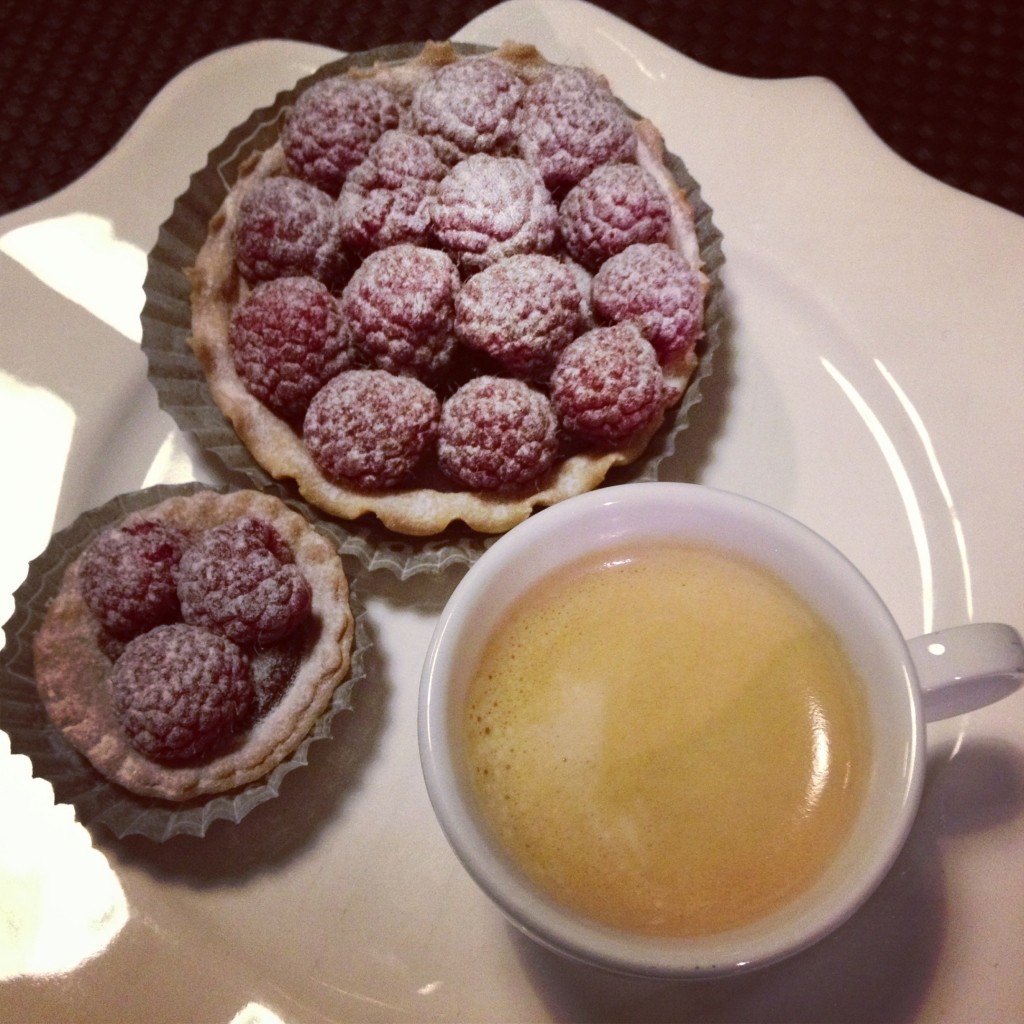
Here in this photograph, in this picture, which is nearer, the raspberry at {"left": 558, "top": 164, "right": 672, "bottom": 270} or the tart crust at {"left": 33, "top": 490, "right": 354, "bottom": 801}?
the tart crust at {"left": 33, "top": 490, "right": 354, "bottom": 801}

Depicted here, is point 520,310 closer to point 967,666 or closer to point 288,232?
point 288,232

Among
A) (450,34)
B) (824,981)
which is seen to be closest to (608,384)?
(824,981)

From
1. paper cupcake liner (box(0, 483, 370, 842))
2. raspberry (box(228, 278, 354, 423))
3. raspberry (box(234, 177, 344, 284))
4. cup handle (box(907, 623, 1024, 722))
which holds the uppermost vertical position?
raspberry (box(234, 177, 344, 284))

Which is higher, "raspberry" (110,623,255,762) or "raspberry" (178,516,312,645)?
"raspberry" (178,516,312,645)

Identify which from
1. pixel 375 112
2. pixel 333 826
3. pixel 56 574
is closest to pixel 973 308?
pixel 375 112

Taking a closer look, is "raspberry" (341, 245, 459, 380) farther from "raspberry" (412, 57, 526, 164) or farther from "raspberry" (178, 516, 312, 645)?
"raspberry" (178, 516, 312, 645)

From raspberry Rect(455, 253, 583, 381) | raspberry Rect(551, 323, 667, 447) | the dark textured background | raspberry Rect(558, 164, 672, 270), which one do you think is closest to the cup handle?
raspberry Rect(551, 323, 667, 447)

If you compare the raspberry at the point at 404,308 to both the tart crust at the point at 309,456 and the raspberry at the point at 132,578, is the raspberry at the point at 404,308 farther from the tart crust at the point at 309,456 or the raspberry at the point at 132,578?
the raspberry at the point at 132,578
